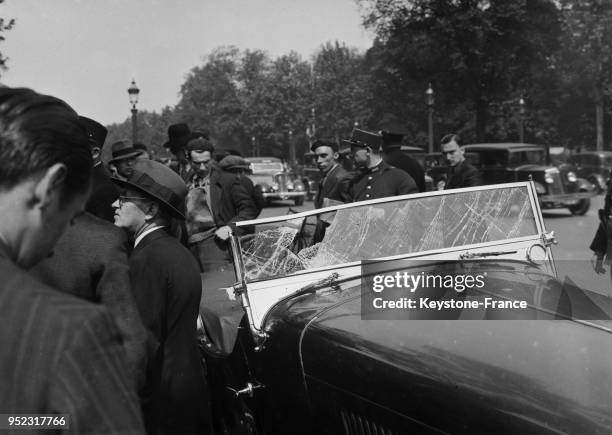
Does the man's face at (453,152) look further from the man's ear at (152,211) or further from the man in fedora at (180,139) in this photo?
the man's ear at (152,211)

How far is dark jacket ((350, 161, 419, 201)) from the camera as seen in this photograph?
5406 millimetres

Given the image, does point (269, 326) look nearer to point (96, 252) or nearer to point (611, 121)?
point (96, 252)

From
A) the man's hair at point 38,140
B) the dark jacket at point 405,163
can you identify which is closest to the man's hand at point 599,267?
the dark jacket at point 405,163

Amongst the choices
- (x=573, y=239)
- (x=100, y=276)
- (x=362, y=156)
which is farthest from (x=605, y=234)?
(x=573, y=239)

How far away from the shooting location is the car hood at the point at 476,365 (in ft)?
6.51

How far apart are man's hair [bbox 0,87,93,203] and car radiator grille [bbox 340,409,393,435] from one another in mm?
1604

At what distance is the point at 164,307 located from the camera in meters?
2.82

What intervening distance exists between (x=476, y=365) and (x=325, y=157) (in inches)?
180

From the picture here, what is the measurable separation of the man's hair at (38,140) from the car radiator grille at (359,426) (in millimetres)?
1604

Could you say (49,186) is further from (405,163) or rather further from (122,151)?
(122,151)

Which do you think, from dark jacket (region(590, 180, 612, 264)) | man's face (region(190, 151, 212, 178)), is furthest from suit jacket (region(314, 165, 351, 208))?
dark jacket (region(590, 180, 612, 264))

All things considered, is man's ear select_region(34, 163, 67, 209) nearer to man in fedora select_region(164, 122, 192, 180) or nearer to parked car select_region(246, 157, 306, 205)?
man in fedora select_region(164, 122, 192, 180)

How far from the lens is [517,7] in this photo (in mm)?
33906

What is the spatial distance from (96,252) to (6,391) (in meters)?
1.45
